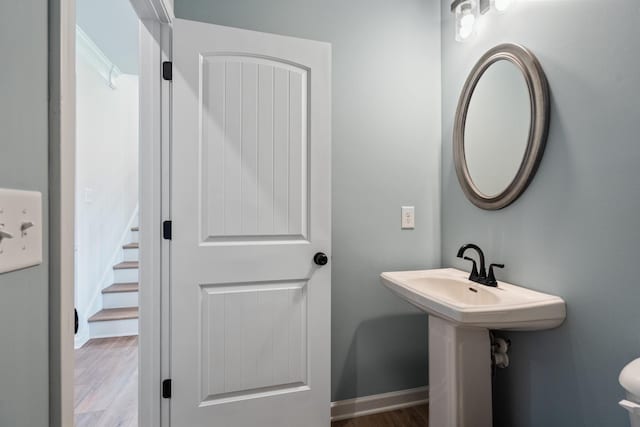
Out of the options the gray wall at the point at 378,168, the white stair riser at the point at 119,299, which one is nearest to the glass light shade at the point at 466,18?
the gray wall at the point at 378,168

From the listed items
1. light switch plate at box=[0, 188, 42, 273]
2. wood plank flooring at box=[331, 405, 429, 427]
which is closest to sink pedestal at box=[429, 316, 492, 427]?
wood plank flooring at box=[331, 405, 429, 427]

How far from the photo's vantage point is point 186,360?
4.54 ft

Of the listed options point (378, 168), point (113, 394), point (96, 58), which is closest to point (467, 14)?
point (378, 168)

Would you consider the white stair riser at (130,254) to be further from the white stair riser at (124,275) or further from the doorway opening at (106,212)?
the white stair riser at (124,275)

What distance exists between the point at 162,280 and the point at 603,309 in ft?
5.47

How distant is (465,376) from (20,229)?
1.50 metres

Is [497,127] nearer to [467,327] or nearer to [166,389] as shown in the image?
[467,327]

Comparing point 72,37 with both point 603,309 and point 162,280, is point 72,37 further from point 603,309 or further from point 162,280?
point 603,309

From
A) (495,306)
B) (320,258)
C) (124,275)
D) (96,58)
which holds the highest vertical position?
(96,58)

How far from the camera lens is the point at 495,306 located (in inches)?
43.6

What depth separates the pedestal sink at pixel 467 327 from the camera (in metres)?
1.12

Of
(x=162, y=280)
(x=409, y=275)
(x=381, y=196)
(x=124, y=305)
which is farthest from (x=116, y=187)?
(x=409, y=275)

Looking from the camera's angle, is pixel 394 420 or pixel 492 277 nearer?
pixel 492 277

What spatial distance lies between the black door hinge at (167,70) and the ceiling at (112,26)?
1491 mm
